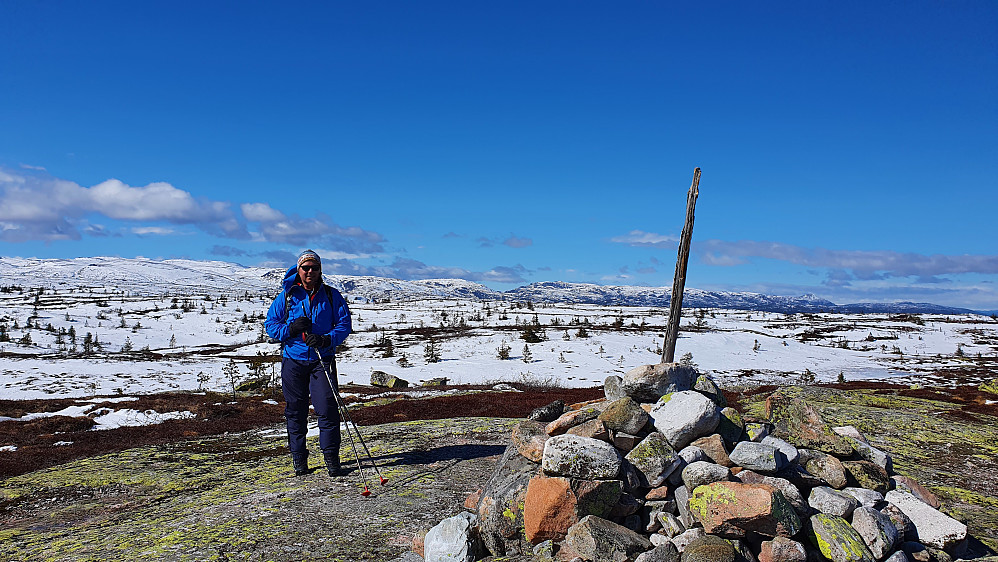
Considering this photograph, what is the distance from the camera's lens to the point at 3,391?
23531 mm

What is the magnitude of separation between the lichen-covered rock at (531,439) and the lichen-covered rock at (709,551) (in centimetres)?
168

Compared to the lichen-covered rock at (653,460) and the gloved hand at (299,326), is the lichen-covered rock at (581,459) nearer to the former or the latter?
the lichen-covered rock at (653,460)

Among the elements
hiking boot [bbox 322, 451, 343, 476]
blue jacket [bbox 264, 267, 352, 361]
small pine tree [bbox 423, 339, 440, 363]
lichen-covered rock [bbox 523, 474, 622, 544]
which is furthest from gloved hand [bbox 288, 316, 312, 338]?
small pine tree [bbox 423, 339, 440, 363]

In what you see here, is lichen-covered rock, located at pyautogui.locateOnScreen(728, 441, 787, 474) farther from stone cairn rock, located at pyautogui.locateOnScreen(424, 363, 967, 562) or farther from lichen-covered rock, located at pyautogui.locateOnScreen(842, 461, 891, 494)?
lichen-covered rock, located at pyautogui.locateOnScreen(842, 461, 891, 494)

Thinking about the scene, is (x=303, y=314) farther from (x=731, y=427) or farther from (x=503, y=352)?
(x=503, y=352)

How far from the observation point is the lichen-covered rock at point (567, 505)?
4.82 meters

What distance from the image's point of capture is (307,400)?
7.75 meters

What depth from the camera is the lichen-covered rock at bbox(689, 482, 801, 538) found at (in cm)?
440

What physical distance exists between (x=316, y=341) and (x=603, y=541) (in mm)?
4554

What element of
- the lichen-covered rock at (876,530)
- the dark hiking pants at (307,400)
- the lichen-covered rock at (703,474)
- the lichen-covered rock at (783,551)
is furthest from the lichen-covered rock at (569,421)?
the dark hiking pants at (307,400)

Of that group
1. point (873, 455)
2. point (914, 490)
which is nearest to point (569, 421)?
point (873, 455)

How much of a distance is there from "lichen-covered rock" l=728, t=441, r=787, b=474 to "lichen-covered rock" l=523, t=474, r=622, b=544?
135 centimetres

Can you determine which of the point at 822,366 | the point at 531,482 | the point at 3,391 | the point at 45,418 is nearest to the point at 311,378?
the point at 531,482

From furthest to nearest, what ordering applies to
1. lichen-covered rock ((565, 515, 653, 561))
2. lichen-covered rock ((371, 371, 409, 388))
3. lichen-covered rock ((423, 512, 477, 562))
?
lichen-covered rock ((371, 371, 409, 388))
lichen-covered rock ((423, 512, 477, 562))
lichen-covered rock ((565, 515, 653, 561))
